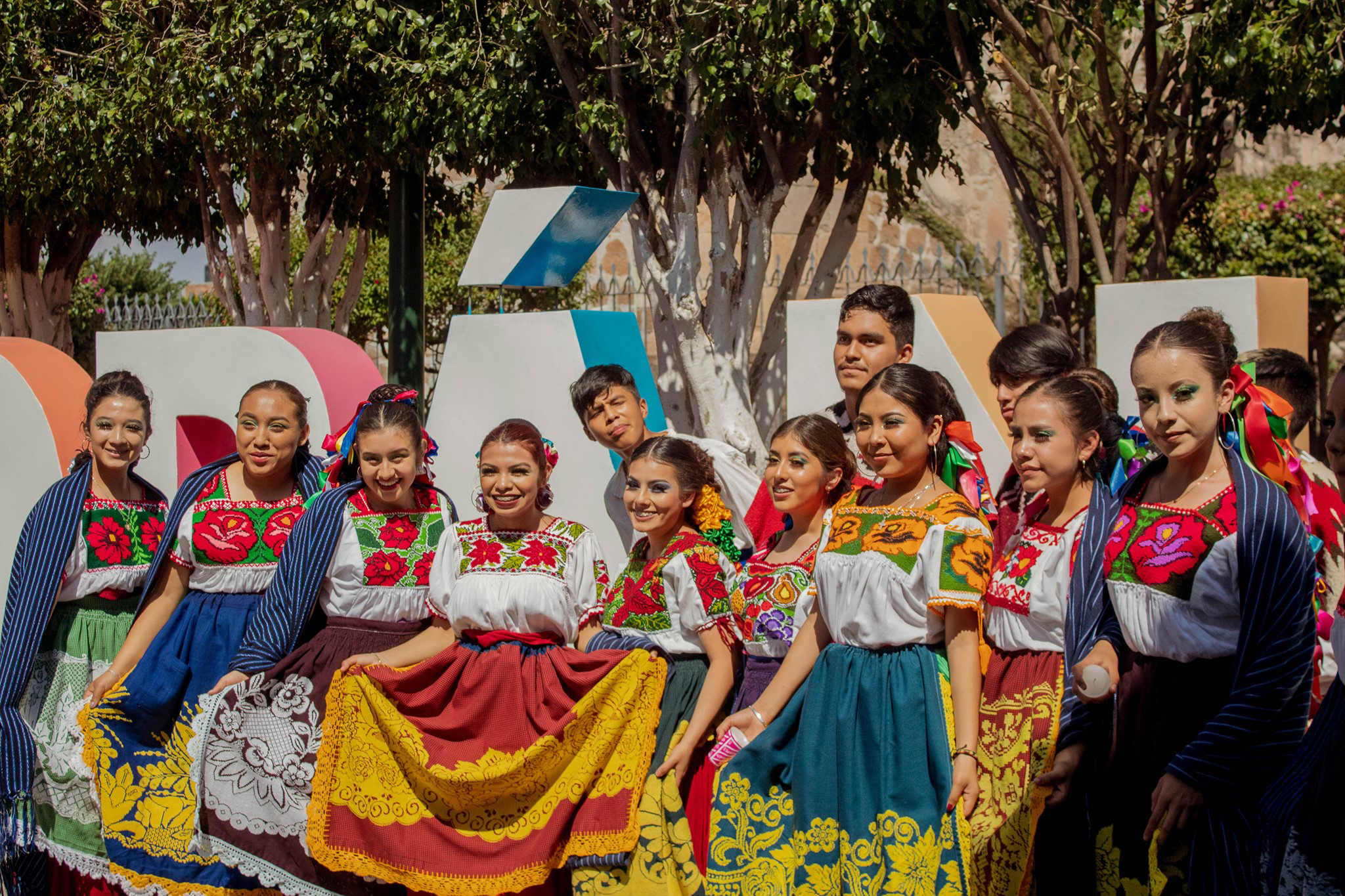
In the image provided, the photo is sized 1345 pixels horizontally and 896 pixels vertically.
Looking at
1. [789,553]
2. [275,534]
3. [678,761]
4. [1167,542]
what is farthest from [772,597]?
[275,534]

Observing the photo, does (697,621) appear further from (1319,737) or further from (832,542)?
(1319,737)

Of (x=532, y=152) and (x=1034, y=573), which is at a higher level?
(x=532, y=152)

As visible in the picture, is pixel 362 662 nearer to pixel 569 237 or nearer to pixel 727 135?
pixel 569 237

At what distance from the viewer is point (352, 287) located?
14.3 m

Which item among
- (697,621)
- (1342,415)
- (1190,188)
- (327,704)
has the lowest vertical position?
(327,704)

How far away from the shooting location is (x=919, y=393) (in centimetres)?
342

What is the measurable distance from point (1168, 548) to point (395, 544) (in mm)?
2459

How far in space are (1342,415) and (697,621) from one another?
5.74ft

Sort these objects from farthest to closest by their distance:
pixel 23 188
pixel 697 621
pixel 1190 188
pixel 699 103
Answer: pixel 23 188 → pixel 1190 188 → pixel 699 103 → pixel 697 621

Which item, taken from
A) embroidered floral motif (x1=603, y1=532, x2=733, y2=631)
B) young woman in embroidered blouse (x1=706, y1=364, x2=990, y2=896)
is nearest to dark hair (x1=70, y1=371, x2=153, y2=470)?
embroidered floral motif (x1=603, y1=532, x2=733, y2=631)

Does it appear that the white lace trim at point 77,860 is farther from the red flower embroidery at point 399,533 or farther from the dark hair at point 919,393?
the dark hair at point 919,393

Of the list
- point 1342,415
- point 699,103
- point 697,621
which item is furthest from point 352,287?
point 1342,415


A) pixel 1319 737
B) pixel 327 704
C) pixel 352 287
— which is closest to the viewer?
pixel 1319 737

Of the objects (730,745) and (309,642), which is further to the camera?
(309,642)
